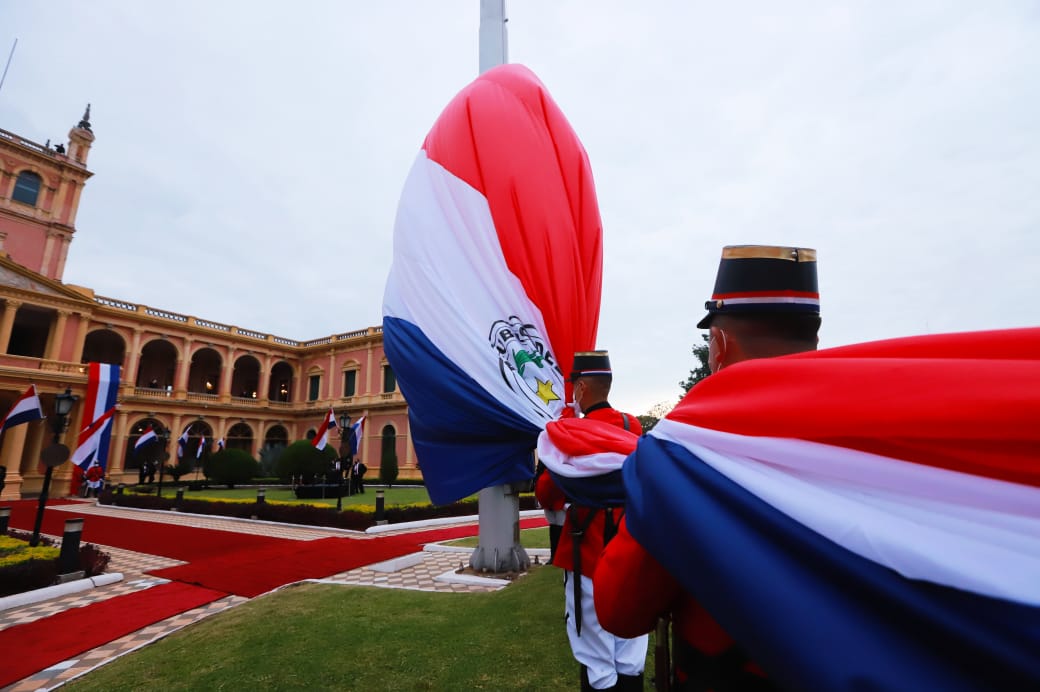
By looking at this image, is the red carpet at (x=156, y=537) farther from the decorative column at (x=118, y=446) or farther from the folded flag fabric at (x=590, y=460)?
the decorative column at (x=118, y=446)

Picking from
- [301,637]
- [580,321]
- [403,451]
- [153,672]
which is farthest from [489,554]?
[403,451]

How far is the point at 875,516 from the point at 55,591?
9.98 meters

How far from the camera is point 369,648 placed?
14.2 feet

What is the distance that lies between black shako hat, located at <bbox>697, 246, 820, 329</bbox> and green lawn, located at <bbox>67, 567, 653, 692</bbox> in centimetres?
330

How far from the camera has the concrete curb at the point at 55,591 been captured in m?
6.39

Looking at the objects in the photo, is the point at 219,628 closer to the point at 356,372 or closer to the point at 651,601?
the point at 651,601

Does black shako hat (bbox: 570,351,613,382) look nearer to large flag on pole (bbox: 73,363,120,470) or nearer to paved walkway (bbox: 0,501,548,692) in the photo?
paved walkway (bbox: 0,501,548,692)

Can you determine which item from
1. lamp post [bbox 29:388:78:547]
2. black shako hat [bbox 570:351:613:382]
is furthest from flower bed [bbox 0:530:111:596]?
black shako hat [bbox 570:351:613:382]

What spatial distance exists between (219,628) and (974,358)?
21.1ft

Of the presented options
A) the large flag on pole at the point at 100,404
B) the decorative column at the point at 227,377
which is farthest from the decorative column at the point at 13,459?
the large flag on pole at the point at 100,404

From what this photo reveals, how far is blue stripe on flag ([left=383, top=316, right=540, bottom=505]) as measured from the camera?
3174 millimetres

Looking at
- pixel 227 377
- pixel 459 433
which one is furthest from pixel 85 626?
pixel 227 377

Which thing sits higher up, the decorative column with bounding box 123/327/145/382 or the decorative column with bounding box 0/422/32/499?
the decorative column with bounding box 123/327/145/382

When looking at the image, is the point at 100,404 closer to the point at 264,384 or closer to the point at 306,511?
the point at 306,511
